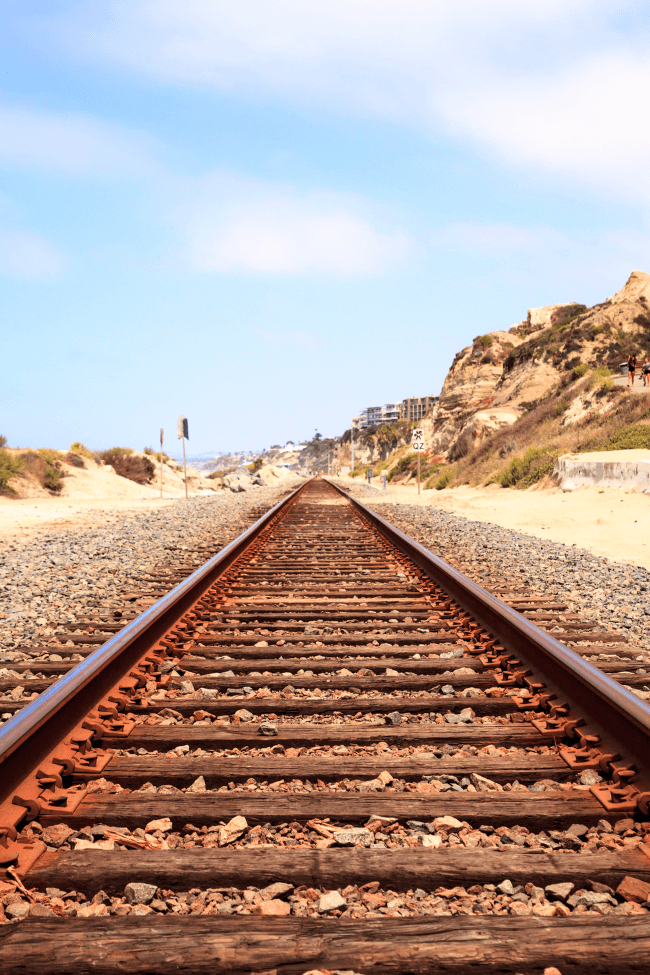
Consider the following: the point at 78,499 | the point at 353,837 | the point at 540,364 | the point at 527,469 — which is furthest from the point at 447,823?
the point at 540,364

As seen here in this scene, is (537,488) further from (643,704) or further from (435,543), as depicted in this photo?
(643,704)

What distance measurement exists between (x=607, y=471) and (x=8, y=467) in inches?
837

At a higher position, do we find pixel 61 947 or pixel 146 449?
pixel 146 449

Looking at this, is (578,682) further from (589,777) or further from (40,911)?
(40,911)

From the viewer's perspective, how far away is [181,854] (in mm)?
2025

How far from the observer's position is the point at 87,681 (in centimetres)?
302

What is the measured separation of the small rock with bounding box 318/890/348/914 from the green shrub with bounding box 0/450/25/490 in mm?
25578

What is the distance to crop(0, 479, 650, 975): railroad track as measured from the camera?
1.62m

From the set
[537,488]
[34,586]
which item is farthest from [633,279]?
[34,586]

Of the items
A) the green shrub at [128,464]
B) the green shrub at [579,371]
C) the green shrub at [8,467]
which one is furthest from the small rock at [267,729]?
the green shrub at [128,464]

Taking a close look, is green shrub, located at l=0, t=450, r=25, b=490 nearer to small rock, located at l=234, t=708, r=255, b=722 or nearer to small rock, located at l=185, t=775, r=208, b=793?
small rock, located at l=234, t=708, r=255, b=722

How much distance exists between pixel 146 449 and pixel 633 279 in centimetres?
3278

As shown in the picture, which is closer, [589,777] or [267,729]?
[589,777]

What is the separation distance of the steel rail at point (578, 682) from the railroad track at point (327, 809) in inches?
0.6
